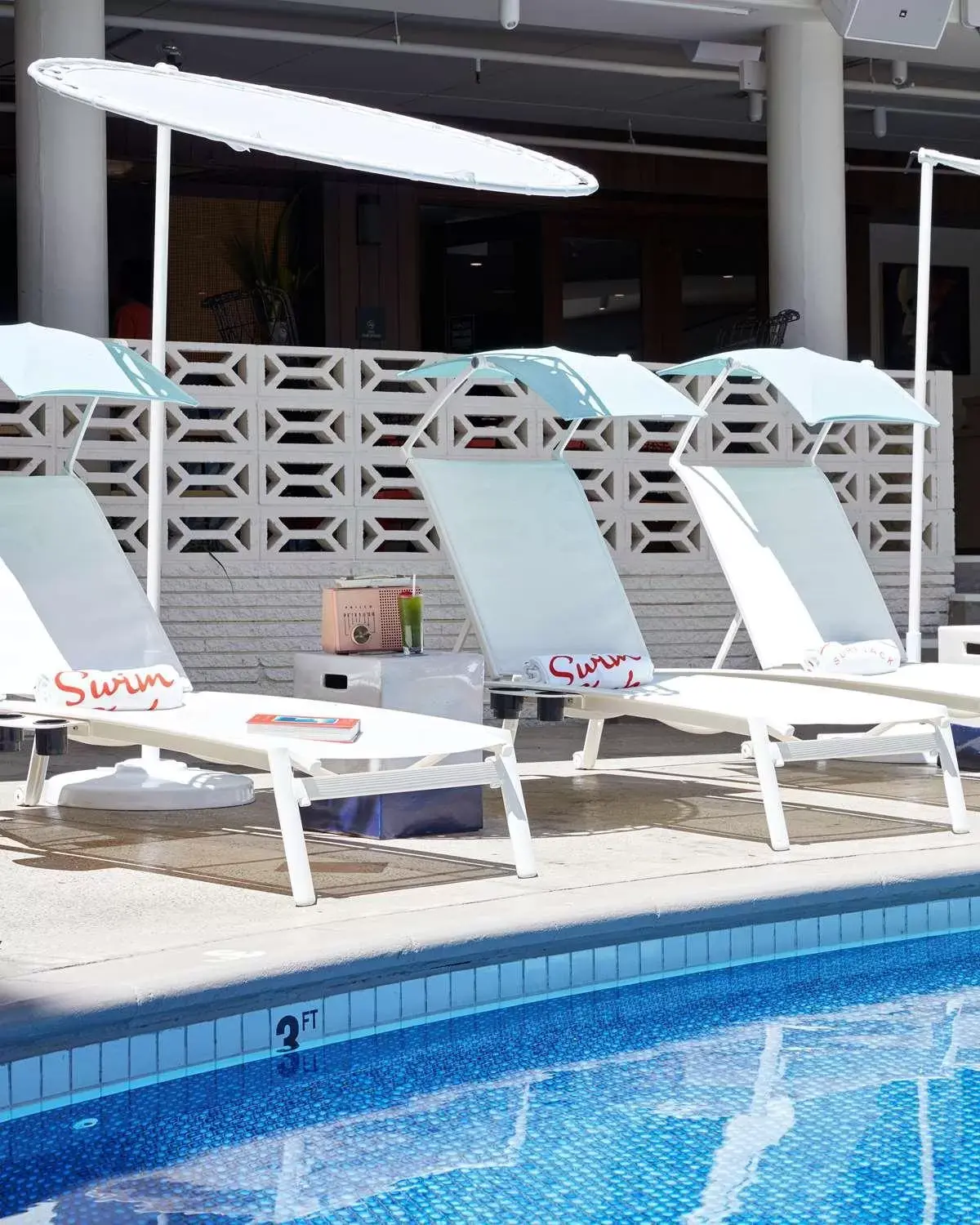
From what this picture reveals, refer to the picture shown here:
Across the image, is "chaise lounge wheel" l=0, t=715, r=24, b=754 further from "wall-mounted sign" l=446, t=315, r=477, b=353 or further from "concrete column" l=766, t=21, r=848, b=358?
"wall-mounted sign" l=446, t=315, r=477, b=353

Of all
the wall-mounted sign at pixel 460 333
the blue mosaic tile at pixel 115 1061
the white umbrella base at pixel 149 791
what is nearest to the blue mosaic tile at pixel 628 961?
the blue mosaic tile at pixel 115 1061

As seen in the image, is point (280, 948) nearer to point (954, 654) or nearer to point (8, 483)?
point (8, 483)

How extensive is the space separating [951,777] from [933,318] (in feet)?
36.0

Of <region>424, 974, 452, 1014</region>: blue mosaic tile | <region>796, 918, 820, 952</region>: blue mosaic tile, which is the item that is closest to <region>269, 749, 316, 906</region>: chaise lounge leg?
<region>424, 974, 452, 1014</region>: blue mosaic tile

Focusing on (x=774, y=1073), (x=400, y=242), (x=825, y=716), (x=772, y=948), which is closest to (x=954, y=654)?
(x=825, y=716)

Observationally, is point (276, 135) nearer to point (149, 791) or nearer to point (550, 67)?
point (149, 791)

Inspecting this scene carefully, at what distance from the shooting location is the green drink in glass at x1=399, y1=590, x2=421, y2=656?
5.57 metres

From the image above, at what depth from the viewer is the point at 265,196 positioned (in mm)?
12812

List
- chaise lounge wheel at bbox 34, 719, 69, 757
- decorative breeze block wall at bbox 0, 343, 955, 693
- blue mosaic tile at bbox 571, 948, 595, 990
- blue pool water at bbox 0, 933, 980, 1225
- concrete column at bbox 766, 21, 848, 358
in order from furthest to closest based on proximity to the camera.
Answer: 1. concrete column at bbox 766, 21, 848, 358
2. decorative breeze block wall at bbox 0, 343, 955, 693
3. chaise lounge wheel at bbox 34, 719, 69, 757
4. blue mosaic tile at bbox 571, 948, 595, 990
5. blue pool water at bbox 0, 933, 980, 1225

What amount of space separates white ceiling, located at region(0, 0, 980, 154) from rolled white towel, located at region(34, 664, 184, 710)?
490 cm

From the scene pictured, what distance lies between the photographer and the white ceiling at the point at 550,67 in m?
9.27

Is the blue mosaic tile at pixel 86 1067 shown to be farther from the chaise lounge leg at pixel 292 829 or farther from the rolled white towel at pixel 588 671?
the rolled white towel at pixel 588 671

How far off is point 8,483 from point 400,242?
769 centimetres

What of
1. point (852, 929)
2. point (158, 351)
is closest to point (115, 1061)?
point (852, 929)
